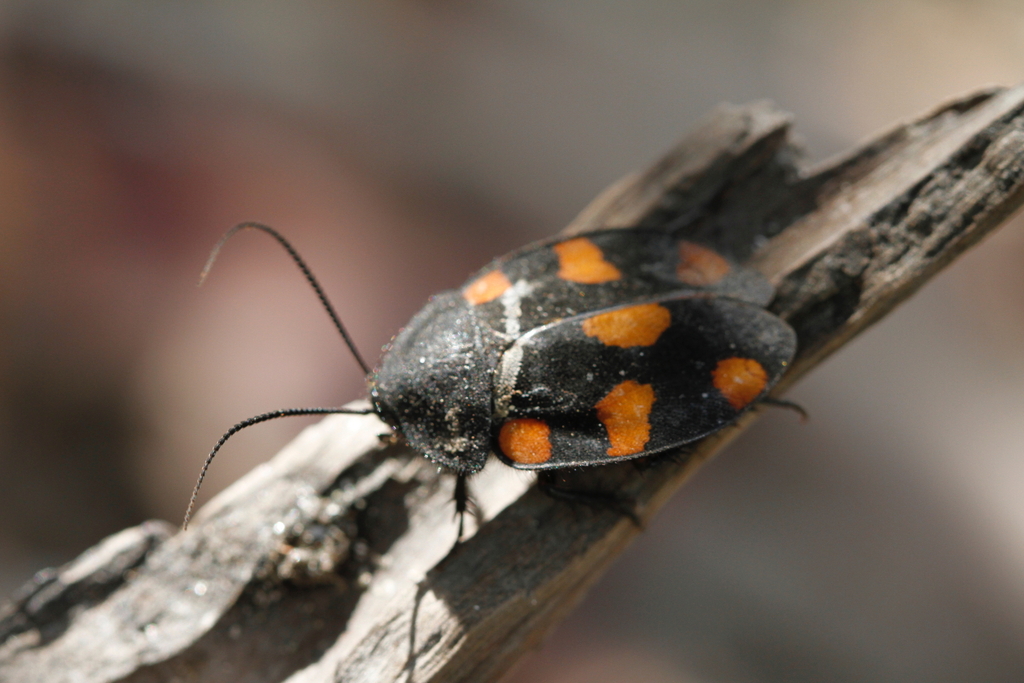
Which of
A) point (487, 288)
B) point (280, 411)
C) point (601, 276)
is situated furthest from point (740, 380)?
point (280, 411)

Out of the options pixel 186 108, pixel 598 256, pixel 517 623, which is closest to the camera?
pixel 517 623

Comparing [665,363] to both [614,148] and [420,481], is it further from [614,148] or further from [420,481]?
[614,148]

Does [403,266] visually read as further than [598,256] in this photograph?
Yes

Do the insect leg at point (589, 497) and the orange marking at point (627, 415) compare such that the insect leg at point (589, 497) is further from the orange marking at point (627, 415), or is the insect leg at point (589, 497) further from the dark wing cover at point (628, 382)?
the orange marking at point (627, 415)

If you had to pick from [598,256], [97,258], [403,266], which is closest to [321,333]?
[403,266]

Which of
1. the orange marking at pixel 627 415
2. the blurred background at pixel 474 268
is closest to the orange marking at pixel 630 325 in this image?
the orange marking at pixel 627 415

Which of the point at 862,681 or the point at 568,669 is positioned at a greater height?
the point at 568,669

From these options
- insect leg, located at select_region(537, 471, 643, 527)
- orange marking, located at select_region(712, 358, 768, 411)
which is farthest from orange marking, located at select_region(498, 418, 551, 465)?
orange marking, located at select_region(712, 358, 768, 411)

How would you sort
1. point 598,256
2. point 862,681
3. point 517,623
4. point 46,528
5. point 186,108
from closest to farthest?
point 517,623, point 598,256, point 862,681, point 46,528, point 186,108
